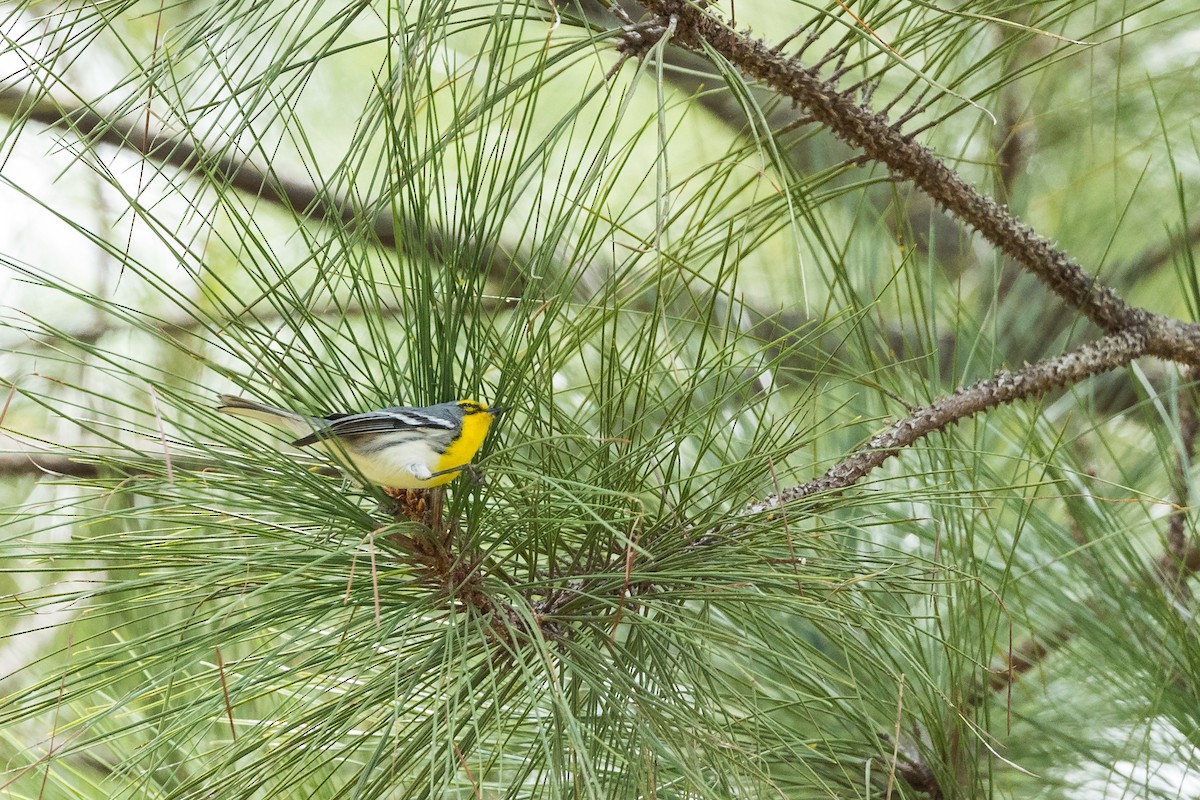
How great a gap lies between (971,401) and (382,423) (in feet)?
1.22

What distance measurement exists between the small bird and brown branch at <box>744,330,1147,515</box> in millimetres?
185

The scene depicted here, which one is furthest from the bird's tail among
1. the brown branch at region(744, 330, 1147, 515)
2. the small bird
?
the brown branch at region(744, 330, 1147, 515)

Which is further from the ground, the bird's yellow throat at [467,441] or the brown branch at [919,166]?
the brown branch at [919,166]

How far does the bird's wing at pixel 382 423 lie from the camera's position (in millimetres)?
597

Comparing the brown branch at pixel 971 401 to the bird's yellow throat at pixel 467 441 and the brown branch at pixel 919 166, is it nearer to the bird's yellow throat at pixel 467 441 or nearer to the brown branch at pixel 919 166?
the brown branch at pixel 919 166

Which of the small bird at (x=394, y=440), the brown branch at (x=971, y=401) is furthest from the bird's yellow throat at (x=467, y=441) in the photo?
the brown branch at (x=971, y=401)

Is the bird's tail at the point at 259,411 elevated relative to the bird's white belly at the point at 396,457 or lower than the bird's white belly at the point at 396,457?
elevated

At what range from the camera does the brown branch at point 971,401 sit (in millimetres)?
633

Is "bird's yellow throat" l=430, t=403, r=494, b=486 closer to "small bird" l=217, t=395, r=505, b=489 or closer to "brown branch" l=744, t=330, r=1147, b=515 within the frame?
"small bird" l=217, t=395, r=505, b=489

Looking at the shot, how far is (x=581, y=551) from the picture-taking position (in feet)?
2.17

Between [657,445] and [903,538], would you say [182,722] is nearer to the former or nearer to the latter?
[657,445]

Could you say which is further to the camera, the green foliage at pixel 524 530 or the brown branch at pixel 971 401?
the brown branch at pixel 971 401

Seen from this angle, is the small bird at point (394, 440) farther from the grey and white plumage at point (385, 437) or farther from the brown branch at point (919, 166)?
the brown branch at point (919, 166)

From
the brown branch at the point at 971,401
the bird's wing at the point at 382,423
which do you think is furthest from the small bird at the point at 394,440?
the brown branch at the point at 971,401
